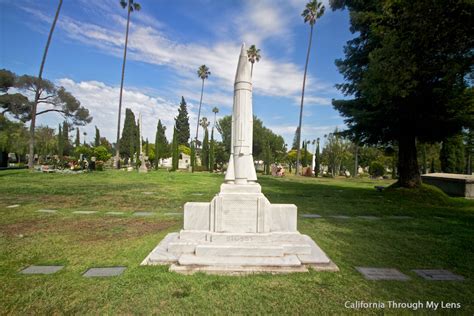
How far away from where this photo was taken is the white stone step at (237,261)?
375cm

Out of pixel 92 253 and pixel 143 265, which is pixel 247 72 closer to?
pixel 143 265

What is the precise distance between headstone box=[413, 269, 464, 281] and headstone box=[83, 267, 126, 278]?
472cm

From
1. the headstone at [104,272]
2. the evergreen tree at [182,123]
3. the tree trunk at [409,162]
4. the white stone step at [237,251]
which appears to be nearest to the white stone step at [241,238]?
the white stone step at [237,251]

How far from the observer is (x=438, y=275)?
374 centimetres

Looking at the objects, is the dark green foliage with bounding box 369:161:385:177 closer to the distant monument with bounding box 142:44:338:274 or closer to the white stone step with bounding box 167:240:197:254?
the distant monument with bounding box 142:44:338:274

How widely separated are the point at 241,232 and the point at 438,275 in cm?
321

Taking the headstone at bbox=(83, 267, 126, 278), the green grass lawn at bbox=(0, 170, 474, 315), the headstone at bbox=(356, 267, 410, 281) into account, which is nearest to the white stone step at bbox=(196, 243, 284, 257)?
the green grass lawn at bbox=(0, 170, 474, 315)

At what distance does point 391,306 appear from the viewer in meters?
2.90

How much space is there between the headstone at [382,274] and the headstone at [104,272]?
12.5ft

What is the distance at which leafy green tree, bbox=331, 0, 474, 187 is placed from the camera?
6641 millimetres

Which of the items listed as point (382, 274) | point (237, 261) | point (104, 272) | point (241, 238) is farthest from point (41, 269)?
point (382, 274)

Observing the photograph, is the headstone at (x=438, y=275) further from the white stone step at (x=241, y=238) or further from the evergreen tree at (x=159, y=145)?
the evergreen tree at (x=159, y=145)

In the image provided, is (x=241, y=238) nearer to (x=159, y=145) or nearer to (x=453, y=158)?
(x=453, y=158)

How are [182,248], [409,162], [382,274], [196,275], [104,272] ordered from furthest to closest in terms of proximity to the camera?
[409,162] < [182,248] < [382,274] < [104,272] < [196,275]
